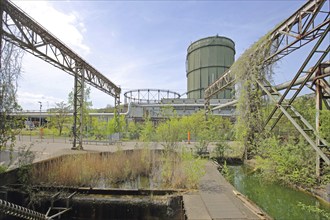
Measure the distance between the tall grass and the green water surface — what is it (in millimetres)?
1965

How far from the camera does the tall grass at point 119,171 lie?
6.88m

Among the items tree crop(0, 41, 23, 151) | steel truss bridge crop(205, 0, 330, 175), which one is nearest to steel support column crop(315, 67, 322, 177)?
steel truss bridge crop(205, 0, 330, 175)

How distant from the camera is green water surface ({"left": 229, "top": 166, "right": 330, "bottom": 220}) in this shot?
571 centimetres

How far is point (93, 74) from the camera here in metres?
16.6

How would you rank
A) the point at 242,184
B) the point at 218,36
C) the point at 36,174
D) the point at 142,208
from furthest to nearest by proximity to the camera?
the point at 218,36, the point at 242,184, the point at 36,174, the point at 142,208

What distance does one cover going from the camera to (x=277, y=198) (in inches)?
270

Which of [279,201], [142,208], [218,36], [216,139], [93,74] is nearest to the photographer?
[142,208]

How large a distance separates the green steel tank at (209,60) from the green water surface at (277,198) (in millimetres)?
28652

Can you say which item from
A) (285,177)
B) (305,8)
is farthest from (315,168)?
(305,8)

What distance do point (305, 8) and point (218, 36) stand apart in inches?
1205

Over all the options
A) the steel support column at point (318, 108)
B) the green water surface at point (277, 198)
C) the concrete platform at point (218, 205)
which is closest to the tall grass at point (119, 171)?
the concrete platform at point (218, 205)

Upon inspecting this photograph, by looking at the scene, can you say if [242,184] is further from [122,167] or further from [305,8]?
[305,8]

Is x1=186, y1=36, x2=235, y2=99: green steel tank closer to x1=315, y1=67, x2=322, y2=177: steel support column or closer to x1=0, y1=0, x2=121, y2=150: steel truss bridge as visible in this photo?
x1=0, y1=0, x2=121, y2=150: steel truss bridge

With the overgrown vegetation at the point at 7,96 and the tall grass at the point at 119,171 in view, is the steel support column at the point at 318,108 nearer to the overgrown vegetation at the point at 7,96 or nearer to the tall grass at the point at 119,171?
the tall grass at the point at 119,171
